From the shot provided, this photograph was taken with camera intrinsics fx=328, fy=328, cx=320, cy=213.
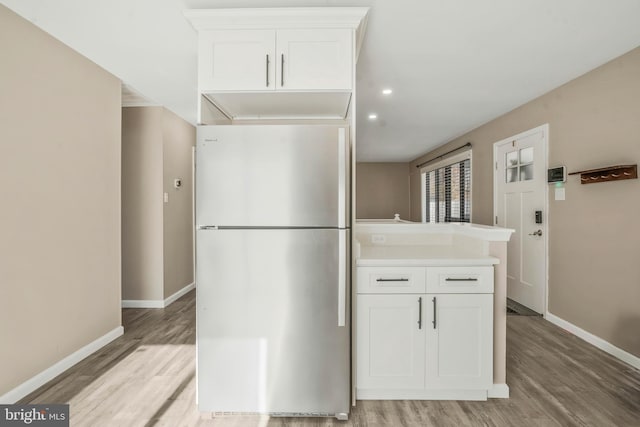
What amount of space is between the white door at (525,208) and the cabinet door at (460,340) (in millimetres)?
2034

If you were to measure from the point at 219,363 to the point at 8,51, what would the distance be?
2.26 metres

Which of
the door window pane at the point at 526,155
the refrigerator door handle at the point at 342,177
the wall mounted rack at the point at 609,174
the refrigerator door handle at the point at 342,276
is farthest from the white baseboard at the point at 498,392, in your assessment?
the door window pane at the point at 526,155

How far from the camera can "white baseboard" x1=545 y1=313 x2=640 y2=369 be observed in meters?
2.50

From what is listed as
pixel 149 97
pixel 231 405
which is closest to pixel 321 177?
pixel 231 405

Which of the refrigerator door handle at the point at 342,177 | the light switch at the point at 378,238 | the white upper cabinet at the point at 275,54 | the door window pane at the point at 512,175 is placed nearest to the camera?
the refrigerator door handle at the point at 342,177

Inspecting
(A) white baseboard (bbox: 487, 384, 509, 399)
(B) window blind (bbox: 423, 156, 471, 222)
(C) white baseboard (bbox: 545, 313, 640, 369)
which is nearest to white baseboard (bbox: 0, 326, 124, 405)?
(A) white baseboard (bbox: 487, 384, 509, 399)

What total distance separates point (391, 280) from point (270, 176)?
96 cm

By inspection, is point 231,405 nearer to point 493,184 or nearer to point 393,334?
point 393,334

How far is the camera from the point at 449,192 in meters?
6.54

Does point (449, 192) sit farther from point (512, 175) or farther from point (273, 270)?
point (273, 270)

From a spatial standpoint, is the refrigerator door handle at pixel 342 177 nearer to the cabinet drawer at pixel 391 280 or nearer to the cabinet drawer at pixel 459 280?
the cabinet drawer at pixel 391 280

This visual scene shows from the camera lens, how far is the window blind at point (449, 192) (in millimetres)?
5759

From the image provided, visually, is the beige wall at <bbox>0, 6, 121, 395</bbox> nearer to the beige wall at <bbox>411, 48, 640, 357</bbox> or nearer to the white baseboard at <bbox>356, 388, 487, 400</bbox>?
the white baseboard at <bbox>356, 388, 487, 400</bbox>

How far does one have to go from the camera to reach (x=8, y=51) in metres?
1.99
